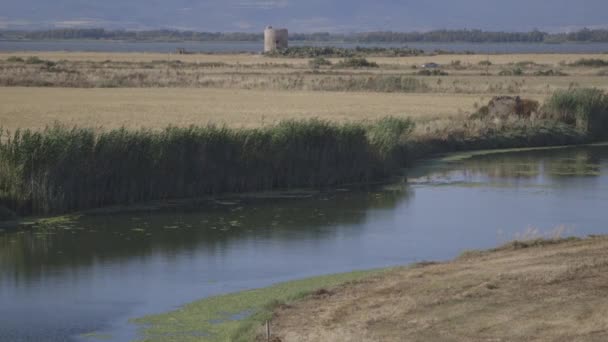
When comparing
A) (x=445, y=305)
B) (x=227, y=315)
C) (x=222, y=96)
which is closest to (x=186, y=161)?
(x=227, y=315)

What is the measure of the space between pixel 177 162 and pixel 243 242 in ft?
16.1

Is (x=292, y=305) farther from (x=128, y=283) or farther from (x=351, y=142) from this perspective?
(x=351, y=142)

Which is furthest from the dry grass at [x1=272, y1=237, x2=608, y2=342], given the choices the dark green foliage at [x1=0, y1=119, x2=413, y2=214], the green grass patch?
the dark green foliage at [x1=0, y1=119, x2=413, y2=214]

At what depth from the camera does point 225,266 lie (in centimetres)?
1795

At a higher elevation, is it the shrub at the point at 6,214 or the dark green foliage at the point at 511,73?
the dark green foliage at the point at 511,73

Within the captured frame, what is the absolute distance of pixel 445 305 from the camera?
38.3 feet

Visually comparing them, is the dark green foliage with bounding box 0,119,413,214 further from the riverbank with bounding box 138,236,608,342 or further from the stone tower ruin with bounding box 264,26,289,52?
the stone tower ruin with bounding box 264,26,289,52

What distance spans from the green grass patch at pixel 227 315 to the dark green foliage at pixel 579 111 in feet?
89.4

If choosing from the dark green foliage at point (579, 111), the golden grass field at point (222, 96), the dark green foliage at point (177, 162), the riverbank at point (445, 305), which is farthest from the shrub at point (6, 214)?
the dark green foliage at point (579, 111)

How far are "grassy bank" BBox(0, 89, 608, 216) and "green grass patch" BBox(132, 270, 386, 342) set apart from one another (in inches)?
320

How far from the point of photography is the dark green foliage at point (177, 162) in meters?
21.9

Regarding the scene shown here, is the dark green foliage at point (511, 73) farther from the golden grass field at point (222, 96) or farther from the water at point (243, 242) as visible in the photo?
the water at point (243, 242)

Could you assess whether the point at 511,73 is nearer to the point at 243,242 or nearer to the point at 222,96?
the point at 222,96

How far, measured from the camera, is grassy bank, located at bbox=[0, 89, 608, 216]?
2188cm
